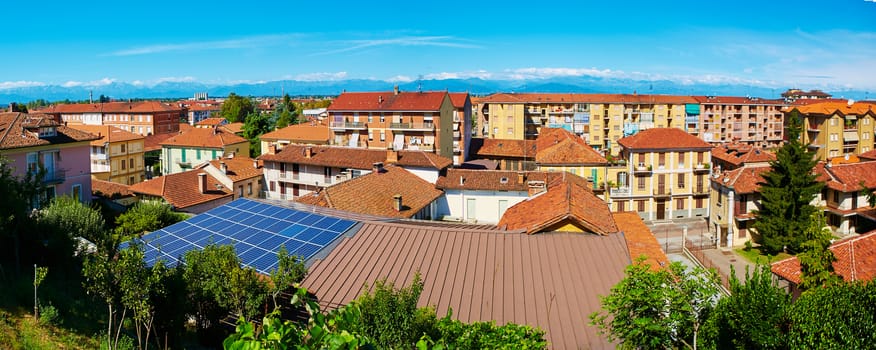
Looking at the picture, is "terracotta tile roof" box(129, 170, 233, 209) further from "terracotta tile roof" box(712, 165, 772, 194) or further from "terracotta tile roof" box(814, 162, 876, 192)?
"terracotta tile roof" box(814, 162, 876, 192)

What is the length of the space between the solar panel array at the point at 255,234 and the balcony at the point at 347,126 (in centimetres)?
3511

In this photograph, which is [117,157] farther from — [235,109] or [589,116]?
[235,109]

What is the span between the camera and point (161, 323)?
1310 cm

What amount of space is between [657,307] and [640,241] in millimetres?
14480

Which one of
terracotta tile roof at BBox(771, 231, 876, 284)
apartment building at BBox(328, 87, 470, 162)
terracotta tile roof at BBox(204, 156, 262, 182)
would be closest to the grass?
terracotta tile roof at BBox(771, 231, 876, 284)

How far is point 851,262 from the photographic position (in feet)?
72.8

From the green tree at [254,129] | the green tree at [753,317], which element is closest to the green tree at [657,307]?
the green tree at [753,317]

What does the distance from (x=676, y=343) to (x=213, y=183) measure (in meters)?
36.0

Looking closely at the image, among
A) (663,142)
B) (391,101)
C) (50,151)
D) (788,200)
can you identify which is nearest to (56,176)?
(50,151)

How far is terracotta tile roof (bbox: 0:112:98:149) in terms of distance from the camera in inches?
1211

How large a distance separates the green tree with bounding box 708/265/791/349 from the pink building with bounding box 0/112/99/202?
3182 cm

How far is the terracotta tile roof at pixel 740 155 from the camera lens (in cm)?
5150

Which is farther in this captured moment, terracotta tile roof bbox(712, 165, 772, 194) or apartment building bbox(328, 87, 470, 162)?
apartment building bbox(328, 87, 470, 162)

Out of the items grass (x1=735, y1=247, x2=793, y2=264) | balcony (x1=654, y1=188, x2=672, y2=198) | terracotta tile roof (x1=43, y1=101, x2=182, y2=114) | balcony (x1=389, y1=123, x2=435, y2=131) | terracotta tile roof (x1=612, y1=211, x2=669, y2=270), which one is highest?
terracotta tile roof (x1=43, y1=101, x2=182, y2=114)
